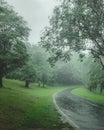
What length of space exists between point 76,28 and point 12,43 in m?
23.3

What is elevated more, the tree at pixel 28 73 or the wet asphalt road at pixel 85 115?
the tree at pixel 28 73

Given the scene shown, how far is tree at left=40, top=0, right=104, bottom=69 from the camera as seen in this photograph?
28938 mm

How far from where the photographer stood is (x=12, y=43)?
5134cm

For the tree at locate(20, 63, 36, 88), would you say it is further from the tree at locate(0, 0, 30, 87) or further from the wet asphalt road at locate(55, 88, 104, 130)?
the wet asphalt road at locate(55, 88, 104, 130)

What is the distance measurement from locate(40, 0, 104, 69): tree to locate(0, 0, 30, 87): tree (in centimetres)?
1617

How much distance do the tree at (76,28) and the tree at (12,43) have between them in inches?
637

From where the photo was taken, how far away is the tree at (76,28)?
28938 mm

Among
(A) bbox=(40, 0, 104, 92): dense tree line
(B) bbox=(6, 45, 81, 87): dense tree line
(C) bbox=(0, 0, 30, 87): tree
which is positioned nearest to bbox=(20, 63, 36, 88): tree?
(B) bbox=(6, 45, 81, 87): dense tree line

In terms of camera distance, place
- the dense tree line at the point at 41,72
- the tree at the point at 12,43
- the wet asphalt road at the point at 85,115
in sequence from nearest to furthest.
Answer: the wet asphalt road at the point at 85,115 → the tree at the point at 12,43 → the dense tree line at the point at 41,72

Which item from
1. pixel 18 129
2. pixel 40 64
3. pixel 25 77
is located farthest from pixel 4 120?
pixel 40 64

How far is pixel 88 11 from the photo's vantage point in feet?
97.7

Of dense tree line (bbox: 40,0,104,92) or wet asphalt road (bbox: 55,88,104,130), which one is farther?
dense tree line (bbox: 40,0,104,92)

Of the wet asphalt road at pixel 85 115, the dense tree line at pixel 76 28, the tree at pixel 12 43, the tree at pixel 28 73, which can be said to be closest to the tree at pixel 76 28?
the dense tree line at pixel 76 28

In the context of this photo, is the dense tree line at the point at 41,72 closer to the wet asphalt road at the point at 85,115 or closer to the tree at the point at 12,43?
the tree at the point at 12,43
